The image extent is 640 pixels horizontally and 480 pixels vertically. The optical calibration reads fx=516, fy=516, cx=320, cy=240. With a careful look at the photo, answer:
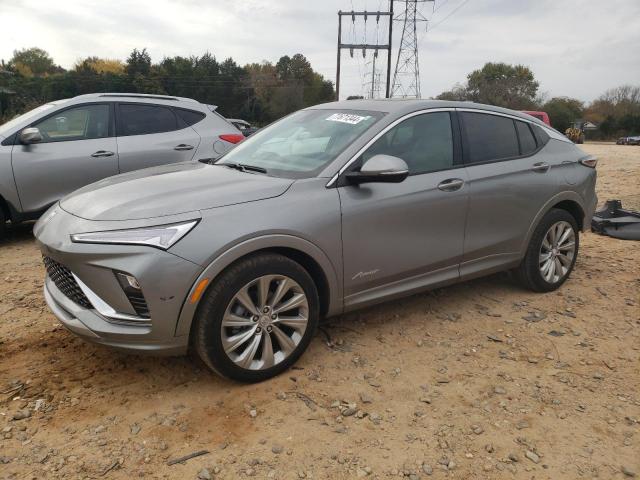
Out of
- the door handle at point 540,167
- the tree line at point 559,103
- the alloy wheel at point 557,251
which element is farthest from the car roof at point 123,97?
the tree line at point 559,103

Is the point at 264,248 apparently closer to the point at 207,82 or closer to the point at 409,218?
the point at 409,218

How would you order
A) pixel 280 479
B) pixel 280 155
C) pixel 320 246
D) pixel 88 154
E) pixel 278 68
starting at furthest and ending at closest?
pixel 278 68 → pixel 88 154 → pixel 280 155 → pixel 320 246 → pixel 280 479

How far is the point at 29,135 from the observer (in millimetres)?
5656

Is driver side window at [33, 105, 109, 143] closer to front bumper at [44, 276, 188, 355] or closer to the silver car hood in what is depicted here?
the silver car hood

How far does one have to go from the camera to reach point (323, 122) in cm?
381

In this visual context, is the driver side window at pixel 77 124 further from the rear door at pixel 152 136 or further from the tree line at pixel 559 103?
the tree line at pixel 559 103

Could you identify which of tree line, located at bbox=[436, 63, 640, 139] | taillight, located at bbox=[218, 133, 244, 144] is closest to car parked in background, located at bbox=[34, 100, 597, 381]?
taillight, located at bbox=[218, 133, 244, 144]

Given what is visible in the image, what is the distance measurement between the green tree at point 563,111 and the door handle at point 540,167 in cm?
5458

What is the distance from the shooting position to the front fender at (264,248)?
267 centimetres

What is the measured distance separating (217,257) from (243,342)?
1.73ft

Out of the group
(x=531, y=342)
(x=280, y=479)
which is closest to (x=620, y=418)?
(x=531, y=342)

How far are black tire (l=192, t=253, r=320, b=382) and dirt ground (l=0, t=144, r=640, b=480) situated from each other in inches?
6.1

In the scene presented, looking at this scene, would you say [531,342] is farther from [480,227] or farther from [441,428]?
[441,428]

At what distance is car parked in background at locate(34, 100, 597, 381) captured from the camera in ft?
8.73
